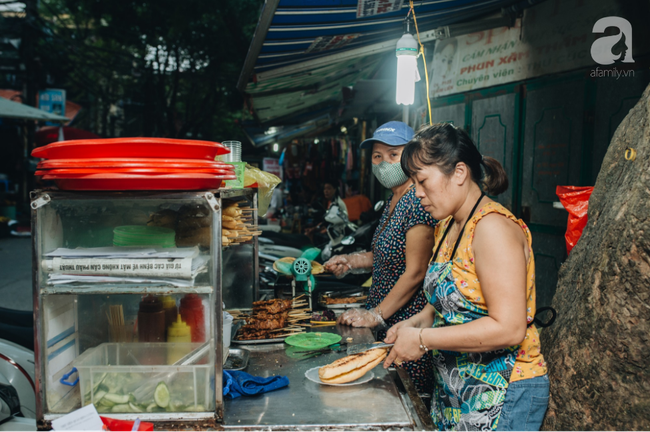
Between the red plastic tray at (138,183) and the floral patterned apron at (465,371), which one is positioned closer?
the red plastic tray at (138,183)

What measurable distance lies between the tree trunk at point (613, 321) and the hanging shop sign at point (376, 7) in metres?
2.18

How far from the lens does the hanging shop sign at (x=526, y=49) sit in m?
3.84

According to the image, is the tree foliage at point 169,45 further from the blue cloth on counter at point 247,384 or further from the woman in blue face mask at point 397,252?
the blue cloth on counter at point 247,384

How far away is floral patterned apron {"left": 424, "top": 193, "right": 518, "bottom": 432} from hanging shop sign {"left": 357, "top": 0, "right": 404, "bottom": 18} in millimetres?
2534

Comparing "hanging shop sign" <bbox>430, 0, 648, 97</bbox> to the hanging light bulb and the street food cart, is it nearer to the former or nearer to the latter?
the hanging light bulb

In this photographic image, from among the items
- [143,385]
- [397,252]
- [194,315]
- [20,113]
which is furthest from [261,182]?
[20,113]

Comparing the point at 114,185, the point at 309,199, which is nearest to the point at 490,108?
the point at 114,185

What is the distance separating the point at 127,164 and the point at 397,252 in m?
1.61

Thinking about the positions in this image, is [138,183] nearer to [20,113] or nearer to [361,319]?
[361,319]

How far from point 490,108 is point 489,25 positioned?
2.82 feet

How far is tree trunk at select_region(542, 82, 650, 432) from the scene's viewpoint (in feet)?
5.59

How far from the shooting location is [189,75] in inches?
572

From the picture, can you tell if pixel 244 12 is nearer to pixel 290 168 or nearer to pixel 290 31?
pixel 290 168

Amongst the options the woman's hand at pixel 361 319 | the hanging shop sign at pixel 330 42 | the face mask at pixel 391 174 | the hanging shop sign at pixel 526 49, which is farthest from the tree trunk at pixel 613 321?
the hanging shop sign at pixel 330 42
